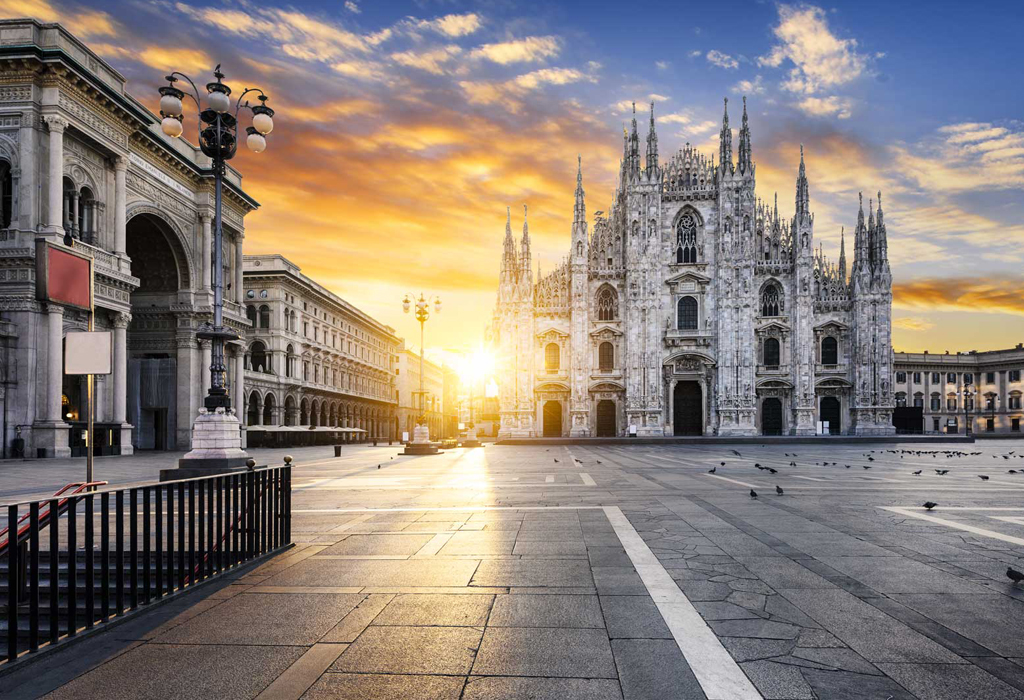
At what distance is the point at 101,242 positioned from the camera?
32.8 m

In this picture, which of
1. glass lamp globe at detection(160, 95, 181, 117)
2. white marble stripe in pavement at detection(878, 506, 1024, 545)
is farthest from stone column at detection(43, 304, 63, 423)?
white marble stripe in pavement at detection(878, 506, 1024, 545)

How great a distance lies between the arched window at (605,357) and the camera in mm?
57812

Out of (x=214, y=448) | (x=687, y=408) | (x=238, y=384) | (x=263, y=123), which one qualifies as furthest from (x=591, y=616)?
(x=687, y=408)

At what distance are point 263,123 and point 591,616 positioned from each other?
14431mm

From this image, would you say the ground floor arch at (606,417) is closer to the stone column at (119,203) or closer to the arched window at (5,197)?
the stone column at (119,203)

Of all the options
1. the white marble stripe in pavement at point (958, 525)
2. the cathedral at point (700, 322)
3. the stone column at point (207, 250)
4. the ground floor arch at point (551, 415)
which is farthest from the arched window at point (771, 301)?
the white marble stripe in pavement at point (958, 525)

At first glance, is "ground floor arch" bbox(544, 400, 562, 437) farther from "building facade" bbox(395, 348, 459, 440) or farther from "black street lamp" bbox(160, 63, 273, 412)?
"black street lamp" bbox(160, 63, 273, 412)

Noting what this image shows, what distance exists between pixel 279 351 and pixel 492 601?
181 feet

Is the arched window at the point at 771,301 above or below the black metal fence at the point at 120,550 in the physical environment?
above

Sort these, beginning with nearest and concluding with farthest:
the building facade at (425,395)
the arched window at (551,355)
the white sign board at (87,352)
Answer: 1. the white sign board at (87,352)
2. the arched window at (551,355)
3. the building facade at (425,395)

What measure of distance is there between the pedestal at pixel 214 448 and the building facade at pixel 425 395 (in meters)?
72.8

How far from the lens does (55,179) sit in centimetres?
2855

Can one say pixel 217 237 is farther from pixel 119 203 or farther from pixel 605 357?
pixel 605 357

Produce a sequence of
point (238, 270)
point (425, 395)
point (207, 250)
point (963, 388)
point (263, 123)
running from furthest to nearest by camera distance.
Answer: point (963, 388) < point (425, 395) < point (238, 270) < point (207, 250) < point (263, 123)
